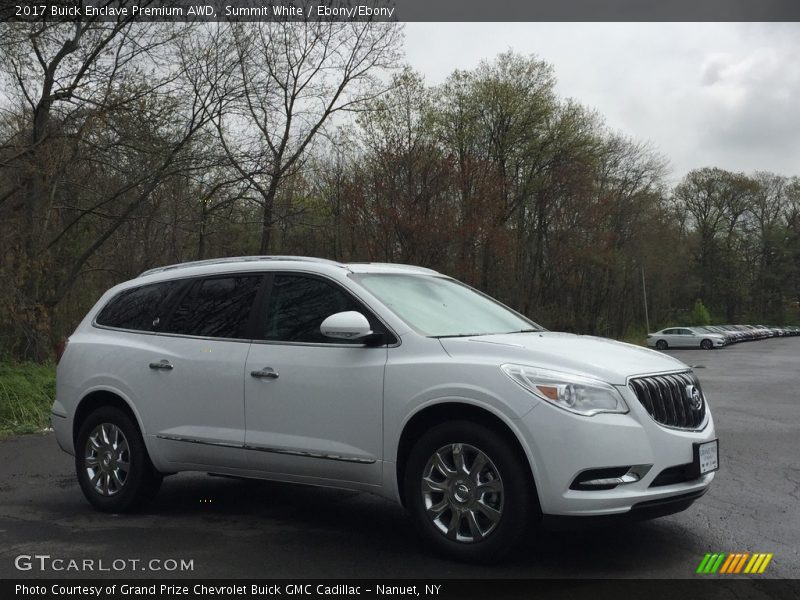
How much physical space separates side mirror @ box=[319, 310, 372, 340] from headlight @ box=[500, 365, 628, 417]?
41.4 inches

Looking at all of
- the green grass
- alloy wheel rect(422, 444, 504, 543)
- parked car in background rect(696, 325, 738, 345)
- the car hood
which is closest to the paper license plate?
the car hood

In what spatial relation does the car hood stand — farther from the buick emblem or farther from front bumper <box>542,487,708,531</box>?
front bumper <box>542,487,708,531</box>

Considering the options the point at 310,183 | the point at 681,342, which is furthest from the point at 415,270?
the point at 681,342

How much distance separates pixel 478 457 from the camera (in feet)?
15.6

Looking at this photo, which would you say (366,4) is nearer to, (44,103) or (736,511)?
(44,103)

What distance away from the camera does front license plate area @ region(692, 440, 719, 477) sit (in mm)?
4855

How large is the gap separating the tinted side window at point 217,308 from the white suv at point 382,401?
12mm

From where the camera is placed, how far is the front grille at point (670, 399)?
4758mm

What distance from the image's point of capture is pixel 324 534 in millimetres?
5648

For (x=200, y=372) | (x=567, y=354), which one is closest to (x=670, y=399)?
(x=567, y=354)

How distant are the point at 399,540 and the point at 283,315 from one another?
1659mm

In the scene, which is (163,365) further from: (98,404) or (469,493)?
(469,493)

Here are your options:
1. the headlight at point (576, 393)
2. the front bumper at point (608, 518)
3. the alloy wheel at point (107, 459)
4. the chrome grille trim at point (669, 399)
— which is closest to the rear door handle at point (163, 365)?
the alloy wheel at point (107, 459)

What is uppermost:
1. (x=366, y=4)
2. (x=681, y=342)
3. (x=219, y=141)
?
(x=366, y=4)
